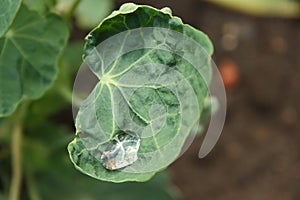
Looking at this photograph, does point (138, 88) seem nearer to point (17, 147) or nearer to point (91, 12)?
point (17, 147)

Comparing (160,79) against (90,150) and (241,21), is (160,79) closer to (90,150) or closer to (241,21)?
(90,150)

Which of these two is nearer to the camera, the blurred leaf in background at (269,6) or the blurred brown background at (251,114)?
the blurred brown background at (251,114)

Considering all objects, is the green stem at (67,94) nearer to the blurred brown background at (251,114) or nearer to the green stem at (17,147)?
the green stem at (17,147)

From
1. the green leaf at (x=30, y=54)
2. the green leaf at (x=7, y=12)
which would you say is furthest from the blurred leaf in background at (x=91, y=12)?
the green leaf at (x=7, y=12)

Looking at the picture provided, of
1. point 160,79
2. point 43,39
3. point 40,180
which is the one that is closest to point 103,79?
point 160,79

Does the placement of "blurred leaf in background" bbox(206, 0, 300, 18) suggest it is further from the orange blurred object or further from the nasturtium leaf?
the nasturtium leaf

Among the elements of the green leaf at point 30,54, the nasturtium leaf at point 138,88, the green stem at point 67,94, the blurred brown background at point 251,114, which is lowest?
the blurred brown background at point 251,114
